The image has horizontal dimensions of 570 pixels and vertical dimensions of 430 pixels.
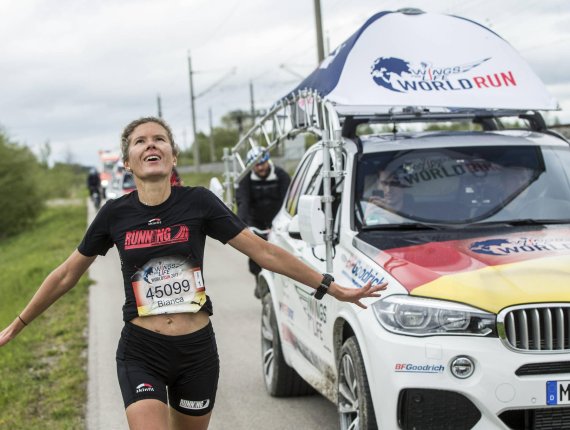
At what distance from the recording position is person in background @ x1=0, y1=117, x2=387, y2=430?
4.12 m

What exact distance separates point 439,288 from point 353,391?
0.87 m

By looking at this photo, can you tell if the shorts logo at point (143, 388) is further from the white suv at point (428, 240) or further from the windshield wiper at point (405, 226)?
the windshield wiper at point (405, 226)

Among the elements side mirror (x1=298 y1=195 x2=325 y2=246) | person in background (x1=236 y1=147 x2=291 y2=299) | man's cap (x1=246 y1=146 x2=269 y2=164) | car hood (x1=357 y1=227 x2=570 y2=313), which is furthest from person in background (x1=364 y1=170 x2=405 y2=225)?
person in background (x1=236 y1=147 x2=291 y2=299)

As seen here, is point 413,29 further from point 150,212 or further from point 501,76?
point 150,212

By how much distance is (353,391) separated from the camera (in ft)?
16.7

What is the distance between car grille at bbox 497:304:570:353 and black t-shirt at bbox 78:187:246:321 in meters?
1.41

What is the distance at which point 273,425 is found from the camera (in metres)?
6.57

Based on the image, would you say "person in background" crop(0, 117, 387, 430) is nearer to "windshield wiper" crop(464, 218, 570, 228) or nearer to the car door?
the car door

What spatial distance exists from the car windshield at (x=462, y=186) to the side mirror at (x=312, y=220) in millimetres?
363

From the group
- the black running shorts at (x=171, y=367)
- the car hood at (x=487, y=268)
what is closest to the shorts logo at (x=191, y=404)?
→ the black running shorts at (x=171, y=367)

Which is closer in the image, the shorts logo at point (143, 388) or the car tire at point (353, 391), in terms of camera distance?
the shorts logo at point (143, 388)

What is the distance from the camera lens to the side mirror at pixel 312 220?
5512 mm

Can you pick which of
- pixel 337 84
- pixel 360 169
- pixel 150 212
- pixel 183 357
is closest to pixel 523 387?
pixel 183 357

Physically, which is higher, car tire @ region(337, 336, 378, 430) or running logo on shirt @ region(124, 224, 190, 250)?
running logo on shirt @ region(124, 224, 190, 250)
